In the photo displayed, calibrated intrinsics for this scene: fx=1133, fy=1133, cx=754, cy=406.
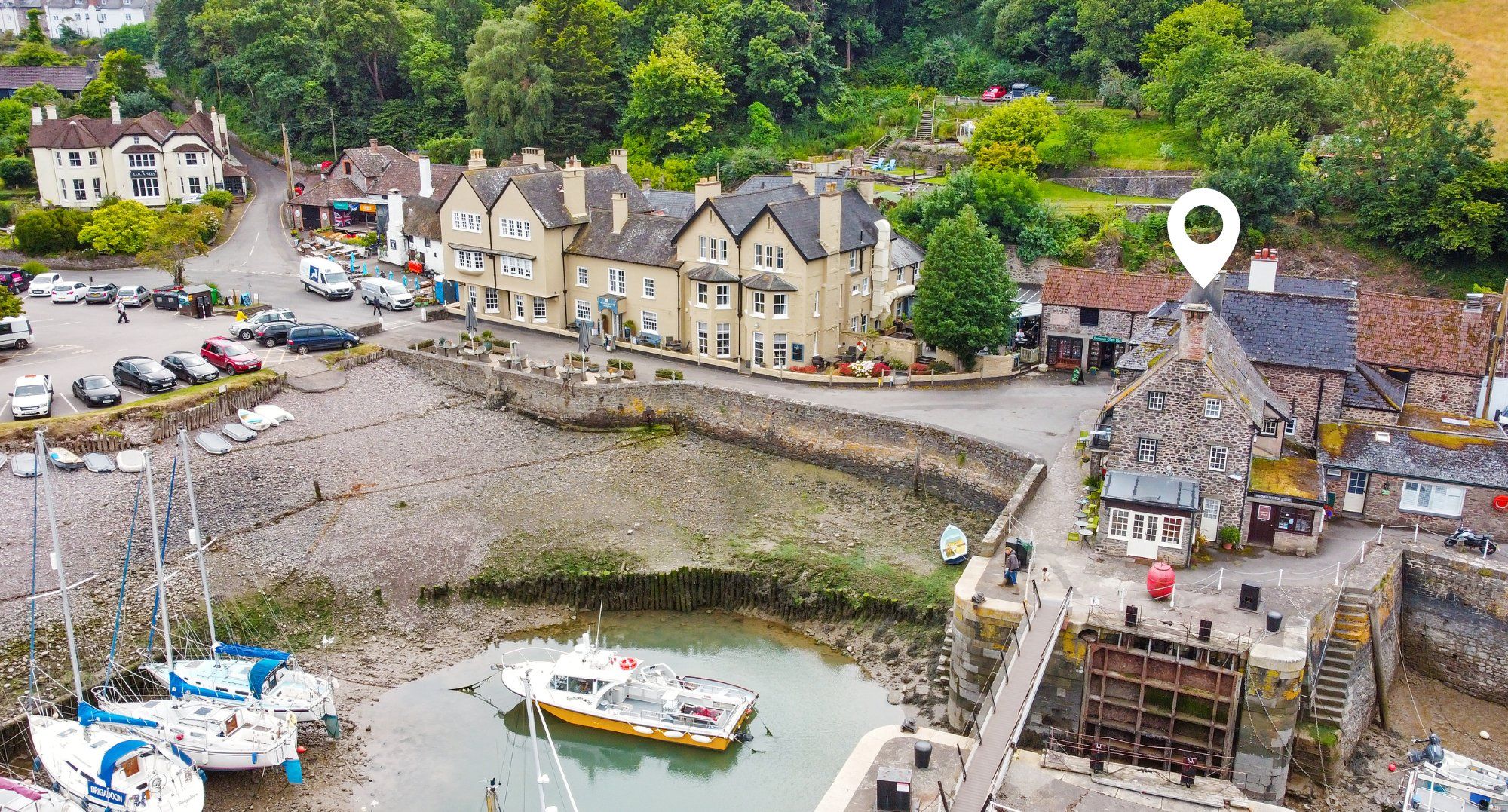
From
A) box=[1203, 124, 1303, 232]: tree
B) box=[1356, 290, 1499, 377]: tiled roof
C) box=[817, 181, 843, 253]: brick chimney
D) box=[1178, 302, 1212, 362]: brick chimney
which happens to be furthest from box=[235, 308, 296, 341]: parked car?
box=[1203, 124, 1303, 232]: tree

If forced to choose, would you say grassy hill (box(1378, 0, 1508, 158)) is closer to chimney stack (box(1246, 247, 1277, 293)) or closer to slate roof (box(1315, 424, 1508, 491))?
chimney stack (box(1246, 247, 1277, 293))

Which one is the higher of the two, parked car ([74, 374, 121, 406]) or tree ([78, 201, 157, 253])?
tree ([78, 201, 157, 253])

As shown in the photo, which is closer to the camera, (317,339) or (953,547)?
(953,547)

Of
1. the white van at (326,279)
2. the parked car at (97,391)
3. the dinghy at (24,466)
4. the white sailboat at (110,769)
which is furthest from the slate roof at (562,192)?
Result: the white sailboat at (110,769)

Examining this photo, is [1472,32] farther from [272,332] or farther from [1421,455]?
[272,332]

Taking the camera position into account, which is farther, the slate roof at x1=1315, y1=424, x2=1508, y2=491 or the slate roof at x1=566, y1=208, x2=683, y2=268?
the slate roof at x1=566, y1=208, x2=683, y2=268

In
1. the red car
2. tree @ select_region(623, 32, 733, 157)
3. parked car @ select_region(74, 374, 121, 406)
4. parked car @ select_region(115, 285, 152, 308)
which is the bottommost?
parked car @ select_region(74, 374, 121, 406)

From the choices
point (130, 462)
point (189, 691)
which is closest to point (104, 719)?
point (189, 691)
